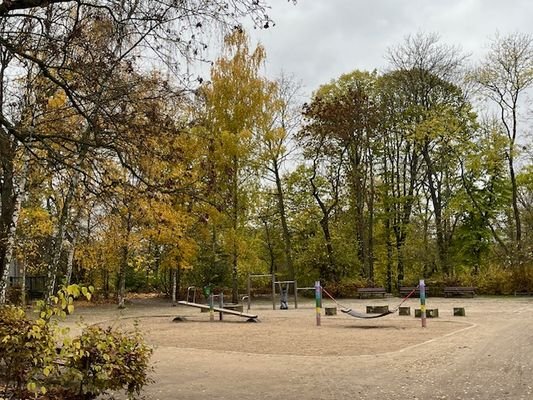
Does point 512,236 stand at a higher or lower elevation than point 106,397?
higher

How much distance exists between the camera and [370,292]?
1106 inches

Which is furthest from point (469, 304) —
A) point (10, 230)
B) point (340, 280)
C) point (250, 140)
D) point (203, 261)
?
point (10, 230)

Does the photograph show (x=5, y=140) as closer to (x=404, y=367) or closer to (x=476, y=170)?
(x=404, y=367)

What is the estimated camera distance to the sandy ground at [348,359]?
6.77m

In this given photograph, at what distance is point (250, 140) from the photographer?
26.3 metres

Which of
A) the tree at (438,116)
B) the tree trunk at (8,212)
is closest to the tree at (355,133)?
the tree at (438,116)

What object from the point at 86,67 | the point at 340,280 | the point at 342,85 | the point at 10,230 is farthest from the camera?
the point at 342,85

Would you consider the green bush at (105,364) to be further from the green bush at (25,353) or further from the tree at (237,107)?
the tree at (237,107)

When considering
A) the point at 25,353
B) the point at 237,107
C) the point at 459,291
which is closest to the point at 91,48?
the point at 25,353

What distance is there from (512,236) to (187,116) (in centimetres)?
2888

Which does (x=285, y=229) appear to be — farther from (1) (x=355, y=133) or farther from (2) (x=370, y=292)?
(1) (x=355, y=133)

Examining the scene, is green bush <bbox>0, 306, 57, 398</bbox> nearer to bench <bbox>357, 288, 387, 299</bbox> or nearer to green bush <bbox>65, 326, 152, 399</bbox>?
green bush <bbox>65, 326, 152, 399</bbox>

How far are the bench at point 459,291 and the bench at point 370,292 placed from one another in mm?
3059

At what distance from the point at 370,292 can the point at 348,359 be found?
19.2m
